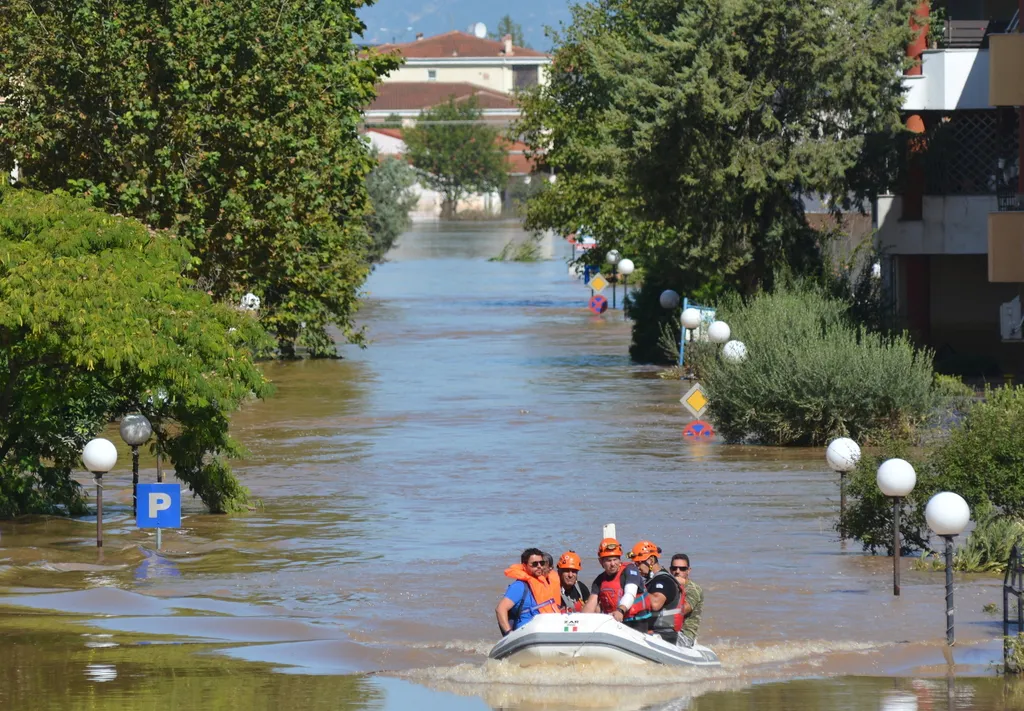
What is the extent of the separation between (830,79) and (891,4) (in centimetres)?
197

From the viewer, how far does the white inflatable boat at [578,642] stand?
618 inches

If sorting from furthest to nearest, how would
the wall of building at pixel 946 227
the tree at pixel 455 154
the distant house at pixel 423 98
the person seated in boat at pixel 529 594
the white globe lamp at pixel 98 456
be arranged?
the distant house at pixel 423 98, the tree at pixel 455 154, the wall of building at pixel 946 227, the white globe lamp at pixel 98 456, the person seated in boat at pixel 529 594

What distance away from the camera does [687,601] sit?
55.3 feet

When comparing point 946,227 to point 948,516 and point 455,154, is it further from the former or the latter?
point 455,154

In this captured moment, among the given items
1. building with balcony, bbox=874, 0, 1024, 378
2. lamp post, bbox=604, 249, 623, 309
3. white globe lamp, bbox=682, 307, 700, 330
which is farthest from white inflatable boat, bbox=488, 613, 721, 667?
lamp post, bbox=604, 249, 623, 309

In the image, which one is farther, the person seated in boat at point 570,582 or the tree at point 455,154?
the tree at point 455,154

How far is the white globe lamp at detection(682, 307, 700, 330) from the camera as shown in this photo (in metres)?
41.8

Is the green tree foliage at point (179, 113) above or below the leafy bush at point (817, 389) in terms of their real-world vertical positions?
above

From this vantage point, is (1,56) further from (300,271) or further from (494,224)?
(494,224)

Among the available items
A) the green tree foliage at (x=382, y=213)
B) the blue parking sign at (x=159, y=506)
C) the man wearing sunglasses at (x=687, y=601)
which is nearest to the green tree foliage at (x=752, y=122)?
the blue parking sign at (x=159, y=506)

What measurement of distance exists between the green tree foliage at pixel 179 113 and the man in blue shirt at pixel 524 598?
15.6 meters

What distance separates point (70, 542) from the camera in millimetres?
23922

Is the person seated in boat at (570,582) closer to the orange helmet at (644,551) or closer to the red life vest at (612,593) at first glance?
the red life vest at (612,593)

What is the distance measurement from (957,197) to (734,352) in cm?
961
